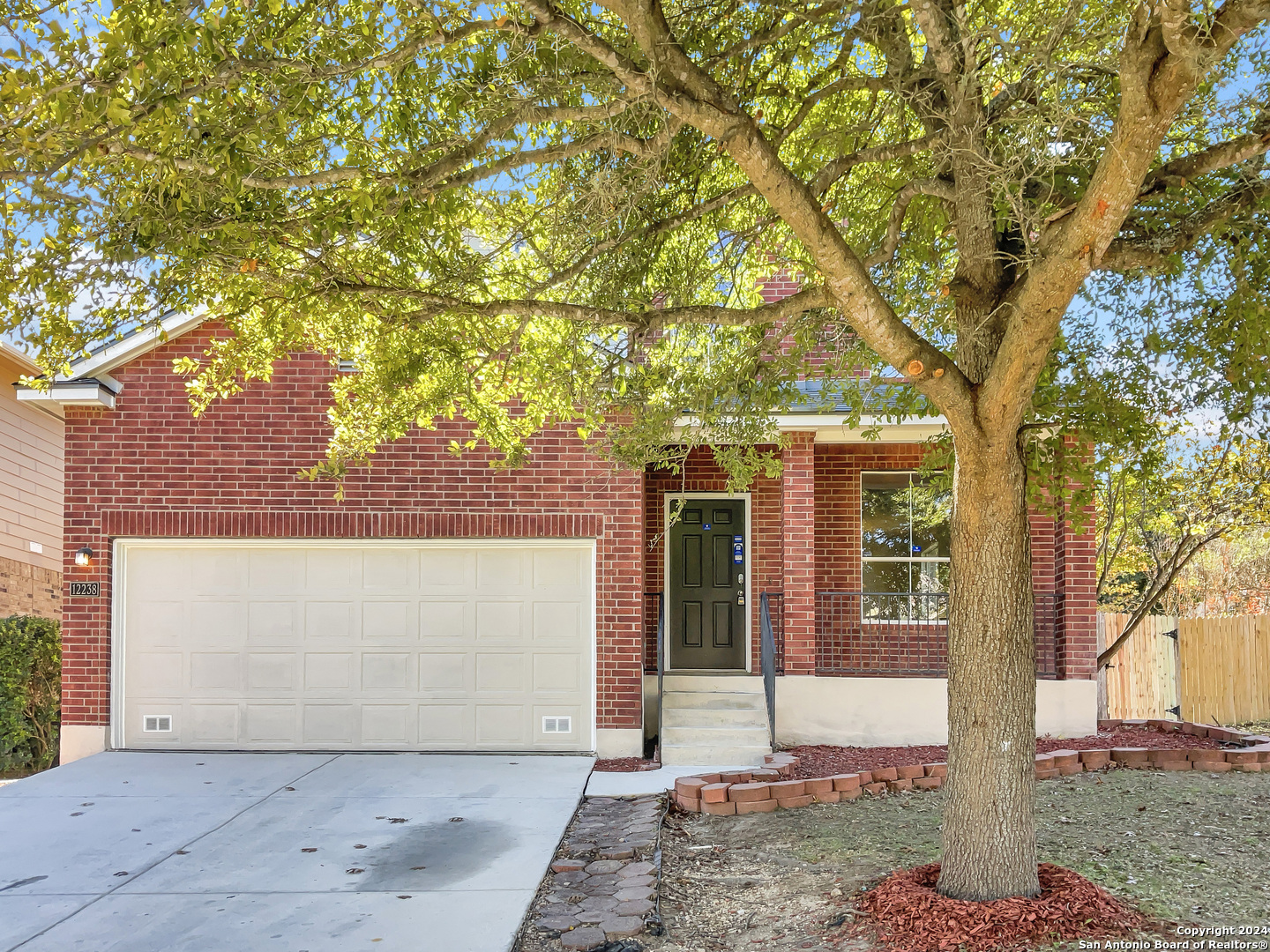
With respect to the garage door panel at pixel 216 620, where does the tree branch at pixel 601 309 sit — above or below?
above

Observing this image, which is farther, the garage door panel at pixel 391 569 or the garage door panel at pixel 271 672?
the garage door panel at pixel 391 569

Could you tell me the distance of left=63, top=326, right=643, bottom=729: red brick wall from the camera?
10641mm

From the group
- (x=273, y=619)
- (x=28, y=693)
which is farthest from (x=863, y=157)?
(x=28, y=693)

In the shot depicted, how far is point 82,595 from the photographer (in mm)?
10602

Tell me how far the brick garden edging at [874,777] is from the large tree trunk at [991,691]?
8.85ft

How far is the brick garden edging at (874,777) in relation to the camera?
8023 mm

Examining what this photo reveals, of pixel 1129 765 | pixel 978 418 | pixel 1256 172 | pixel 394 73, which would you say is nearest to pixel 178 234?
pixel 394 73

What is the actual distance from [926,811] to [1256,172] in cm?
500

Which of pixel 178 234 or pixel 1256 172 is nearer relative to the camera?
pixel 178 234

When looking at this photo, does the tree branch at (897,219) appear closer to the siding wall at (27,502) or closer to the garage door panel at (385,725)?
the garage door panel at (385,725)

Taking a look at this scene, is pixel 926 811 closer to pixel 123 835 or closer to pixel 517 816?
pixel 517 816

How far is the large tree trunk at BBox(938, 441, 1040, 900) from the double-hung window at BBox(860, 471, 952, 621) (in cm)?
664

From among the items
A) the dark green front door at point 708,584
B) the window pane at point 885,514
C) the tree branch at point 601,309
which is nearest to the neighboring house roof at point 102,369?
the tree branch at point 601,309

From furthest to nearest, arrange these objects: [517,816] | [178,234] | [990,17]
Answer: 1. [517,816]
2. [990,17]
3. [178,234]
